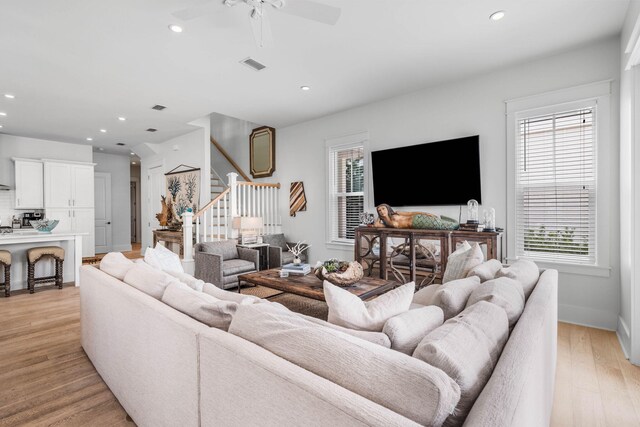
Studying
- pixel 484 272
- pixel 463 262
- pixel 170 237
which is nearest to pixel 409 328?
pixel 484 272

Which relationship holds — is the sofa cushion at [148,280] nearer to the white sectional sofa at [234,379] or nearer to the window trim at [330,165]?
the white sectional sofa at [234,379]

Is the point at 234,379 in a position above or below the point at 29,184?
below

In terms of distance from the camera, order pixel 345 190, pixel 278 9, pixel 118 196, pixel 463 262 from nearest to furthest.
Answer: pixel 278 9, pixel 463 262, pixel 345 190, pixel 118 196

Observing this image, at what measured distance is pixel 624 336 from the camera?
272cm

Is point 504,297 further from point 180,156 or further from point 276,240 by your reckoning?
point 180,156

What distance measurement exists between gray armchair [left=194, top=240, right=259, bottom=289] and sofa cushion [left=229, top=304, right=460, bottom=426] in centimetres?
319

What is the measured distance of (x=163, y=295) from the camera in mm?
1683

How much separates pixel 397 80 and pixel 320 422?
13.2ft

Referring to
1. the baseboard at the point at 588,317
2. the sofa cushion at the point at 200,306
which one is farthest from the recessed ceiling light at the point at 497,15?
the sofa cushion at the point at 200,306

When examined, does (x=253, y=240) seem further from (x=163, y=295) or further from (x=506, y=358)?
(x=506, y=358)

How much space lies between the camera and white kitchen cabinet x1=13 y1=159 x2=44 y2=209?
20.8ft

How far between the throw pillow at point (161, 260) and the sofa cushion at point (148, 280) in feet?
1.33

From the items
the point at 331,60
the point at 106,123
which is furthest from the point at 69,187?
the point at 331,60

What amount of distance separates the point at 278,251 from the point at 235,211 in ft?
4.07
